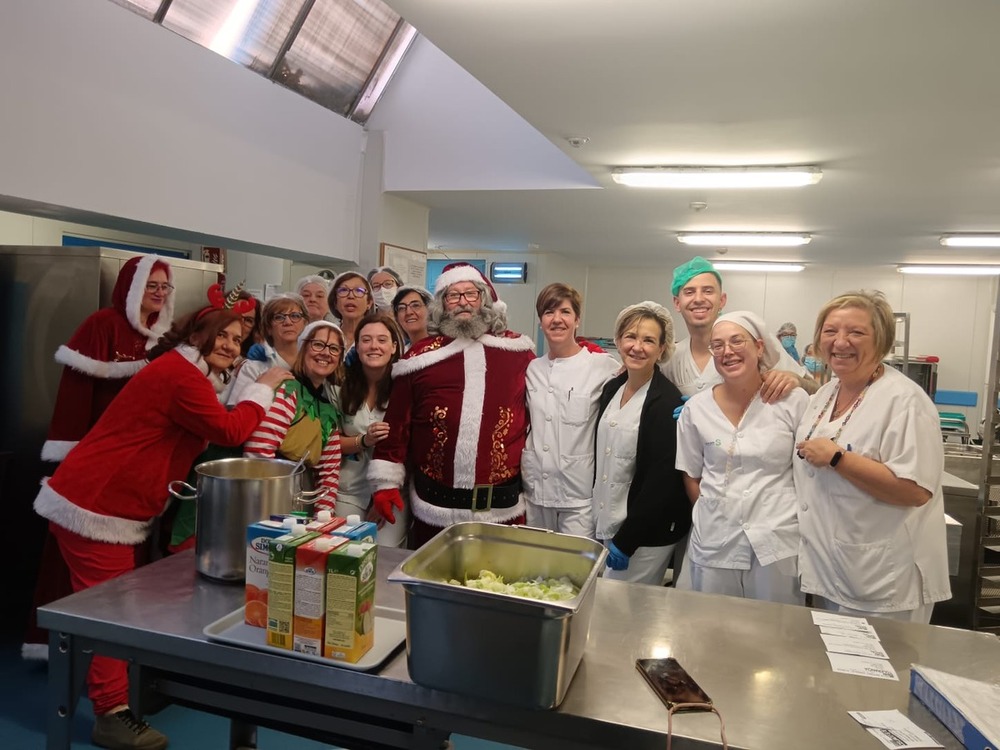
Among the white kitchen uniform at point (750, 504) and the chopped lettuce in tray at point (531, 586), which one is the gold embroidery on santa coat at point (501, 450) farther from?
the chopped lettuce in tray at point (531, 586)

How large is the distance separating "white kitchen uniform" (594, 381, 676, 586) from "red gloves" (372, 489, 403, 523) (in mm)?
674

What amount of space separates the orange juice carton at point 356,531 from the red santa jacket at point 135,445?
914mm

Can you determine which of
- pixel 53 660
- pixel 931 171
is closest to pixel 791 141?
pixel 931 171

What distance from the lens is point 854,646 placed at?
52.7 inches

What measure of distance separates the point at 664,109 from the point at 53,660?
2834 mm

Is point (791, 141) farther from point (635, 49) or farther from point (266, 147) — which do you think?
point (266, 147)

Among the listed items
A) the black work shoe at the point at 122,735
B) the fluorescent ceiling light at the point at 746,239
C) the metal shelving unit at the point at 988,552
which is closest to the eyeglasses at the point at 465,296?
the black work shoe at the point at 122,735

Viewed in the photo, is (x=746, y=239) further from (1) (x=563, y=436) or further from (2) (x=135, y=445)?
(2) (x=135, y=445)

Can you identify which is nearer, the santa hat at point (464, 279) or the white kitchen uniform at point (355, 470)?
the santa hat at point (464, 279)

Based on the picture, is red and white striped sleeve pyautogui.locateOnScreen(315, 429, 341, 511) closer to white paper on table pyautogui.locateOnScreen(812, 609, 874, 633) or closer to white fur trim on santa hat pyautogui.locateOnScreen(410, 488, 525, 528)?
white fur trim on santa hat pyautogui.locateOnScreen(410, 488, 525, 528)

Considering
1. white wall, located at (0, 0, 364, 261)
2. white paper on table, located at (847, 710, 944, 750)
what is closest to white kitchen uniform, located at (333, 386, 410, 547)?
white wall, located at (0, 0, 364, 261)

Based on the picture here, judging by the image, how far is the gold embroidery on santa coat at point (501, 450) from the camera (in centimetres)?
231

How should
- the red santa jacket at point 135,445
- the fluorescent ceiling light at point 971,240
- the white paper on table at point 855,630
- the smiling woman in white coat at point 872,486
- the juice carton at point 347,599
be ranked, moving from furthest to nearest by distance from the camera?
the fluorescent ceiling light at point 971,240, the red santa jacket at point 135,445, the smiling woman in white coat at point 872,486, the white paper on table at point 855,630, the juice carton at point 347,599

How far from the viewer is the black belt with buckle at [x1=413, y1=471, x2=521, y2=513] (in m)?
2.29
